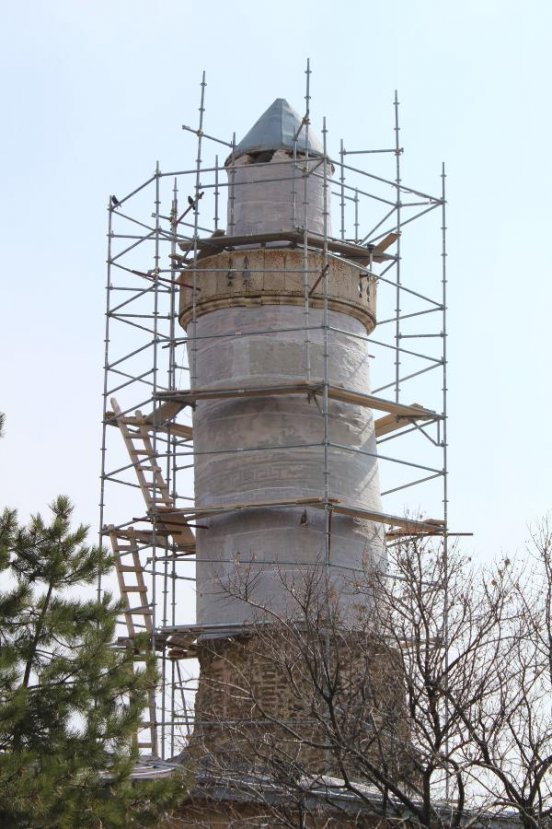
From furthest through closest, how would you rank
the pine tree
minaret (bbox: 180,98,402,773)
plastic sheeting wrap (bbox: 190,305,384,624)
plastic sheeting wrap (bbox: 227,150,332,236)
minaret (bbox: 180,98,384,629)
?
1. plastic sheeting wrap (bbox: 227,150,332,236)
2. minaret (bbox: 180,98,384,629)
3. plastic sheeting wrap (bbox: 190,305,384,624)
4. minaret (bbox: 180,98,402,773)
5. the pine tree

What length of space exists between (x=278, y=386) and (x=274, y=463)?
47.2 inches

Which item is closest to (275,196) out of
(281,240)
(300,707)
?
(281,240)

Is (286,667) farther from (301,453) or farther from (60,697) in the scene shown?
(301,453)

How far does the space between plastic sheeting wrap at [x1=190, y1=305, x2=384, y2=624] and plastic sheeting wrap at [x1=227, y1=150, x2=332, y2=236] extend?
1.60 meters

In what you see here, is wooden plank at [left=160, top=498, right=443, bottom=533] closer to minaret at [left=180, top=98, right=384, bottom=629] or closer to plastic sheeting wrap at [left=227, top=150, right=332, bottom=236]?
minaret at [left=180, top=98, right=384, bottom=629]

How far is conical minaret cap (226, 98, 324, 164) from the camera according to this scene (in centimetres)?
3216

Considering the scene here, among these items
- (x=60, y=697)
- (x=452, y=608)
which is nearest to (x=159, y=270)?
(x=452, y=608)

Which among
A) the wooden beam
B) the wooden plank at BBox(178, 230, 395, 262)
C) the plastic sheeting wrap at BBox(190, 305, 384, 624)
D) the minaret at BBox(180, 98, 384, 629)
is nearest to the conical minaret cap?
the minaret at BBox(180, 98, 384, 629)

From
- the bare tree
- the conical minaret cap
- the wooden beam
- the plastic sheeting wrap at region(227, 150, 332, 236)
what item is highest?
the conical minaret cap

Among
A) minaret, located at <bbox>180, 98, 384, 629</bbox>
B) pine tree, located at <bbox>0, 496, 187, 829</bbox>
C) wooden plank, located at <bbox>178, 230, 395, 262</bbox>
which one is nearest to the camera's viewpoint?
pine tree, located at <bbox>0, 496, 187, 829</bbox>

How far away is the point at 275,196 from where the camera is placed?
31.8 meters

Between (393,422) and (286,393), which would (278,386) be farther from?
(393,422)

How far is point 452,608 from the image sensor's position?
85.8 ft

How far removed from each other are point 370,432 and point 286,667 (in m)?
8.59
